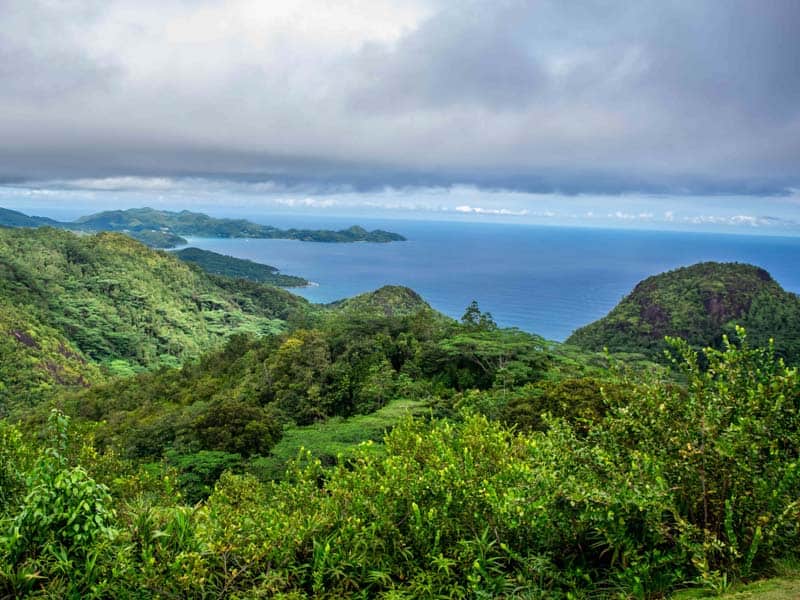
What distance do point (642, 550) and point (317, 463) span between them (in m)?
2.99

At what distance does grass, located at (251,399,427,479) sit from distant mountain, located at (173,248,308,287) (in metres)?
110

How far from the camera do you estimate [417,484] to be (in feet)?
14.5

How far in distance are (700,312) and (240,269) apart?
11300 cm

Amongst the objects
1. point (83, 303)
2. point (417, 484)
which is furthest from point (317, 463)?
point (83, 303)

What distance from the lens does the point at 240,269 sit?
448 ft

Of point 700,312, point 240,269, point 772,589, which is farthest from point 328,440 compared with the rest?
point 240,269

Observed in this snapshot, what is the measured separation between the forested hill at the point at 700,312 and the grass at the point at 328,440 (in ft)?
137

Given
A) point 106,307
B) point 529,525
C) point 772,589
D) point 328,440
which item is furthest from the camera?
point 106,307

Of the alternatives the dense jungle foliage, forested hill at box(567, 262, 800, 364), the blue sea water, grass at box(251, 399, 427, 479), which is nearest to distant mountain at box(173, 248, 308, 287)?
the blue sea water

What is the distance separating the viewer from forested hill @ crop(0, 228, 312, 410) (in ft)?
186

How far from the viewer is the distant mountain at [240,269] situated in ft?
410

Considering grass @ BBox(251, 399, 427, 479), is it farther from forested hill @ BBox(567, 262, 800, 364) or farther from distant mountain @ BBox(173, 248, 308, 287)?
distant mountain @ BBox(173, 248, 308, 287)

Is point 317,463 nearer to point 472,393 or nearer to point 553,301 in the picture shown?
point 472,393

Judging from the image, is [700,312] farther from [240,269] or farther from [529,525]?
[240,269]
